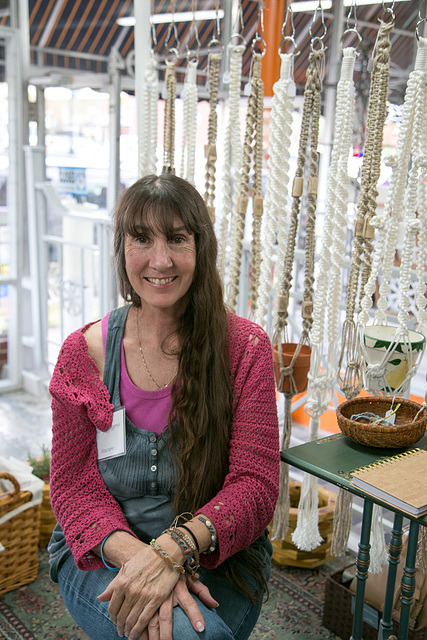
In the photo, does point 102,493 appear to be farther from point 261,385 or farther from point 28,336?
point 28,336

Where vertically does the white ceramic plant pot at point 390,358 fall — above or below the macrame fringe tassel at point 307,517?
above

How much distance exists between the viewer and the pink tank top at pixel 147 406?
1521mm

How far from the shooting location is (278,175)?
1901 mm

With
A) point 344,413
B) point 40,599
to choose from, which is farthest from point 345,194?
point 40,599

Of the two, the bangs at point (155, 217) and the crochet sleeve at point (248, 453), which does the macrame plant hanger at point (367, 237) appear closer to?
the crochet sleeve at point (248, 453)

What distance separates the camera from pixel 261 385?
1.51m

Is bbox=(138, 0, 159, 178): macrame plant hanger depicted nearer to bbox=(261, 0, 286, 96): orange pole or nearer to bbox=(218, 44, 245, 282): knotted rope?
bbox=(218, 44, 245, 282): knotted rope

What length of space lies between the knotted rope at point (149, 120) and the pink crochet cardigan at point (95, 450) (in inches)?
38.0

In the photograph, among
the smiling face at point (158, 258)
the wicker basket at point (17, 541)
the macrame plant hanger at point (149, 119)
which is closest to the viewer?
the smiling face at point (158, 258)

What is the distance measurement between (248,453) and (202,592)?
12.0 inches

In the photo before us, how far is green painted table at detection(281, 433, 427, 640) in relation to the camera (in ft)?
4.59

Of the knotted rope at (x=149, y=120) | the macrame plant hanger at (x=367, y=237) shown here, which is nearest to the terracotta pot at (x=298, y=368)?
the macrame plant hanger at (x=367, y=237)

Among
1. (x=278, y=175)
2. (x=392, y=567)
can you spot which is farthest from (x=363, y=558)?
(x=278, y=175)

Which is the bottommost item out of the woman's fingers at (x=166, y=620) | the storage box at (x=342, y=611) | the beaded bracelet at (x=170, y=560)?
the storage box at (x=342, y=611)
